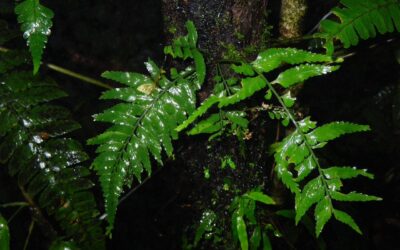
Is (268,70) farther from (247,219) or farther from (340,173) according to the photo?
(247,219)

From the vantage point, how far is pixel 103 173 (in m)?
1.54

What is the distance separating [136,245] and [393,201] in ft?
6.23

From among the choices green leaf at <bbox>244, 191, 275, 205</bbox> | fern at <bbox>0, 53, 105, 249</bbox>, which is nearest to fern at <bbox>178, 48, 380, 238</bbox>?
green leaf at <bbox>244, 191, 275, 205</bbox>

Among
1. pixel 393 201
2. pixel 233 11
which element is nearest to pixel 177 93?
pixel 233 11

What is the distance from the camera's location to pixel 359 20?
1.59m

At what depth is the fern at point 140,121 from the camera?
1.55 m

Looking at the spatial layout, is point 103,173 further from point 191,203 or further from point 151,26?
point 151,26

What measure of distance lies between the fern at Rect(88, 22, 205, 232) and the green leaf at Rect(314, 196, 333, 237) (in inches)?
24.6

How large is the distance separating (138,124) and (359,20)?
1008 mm

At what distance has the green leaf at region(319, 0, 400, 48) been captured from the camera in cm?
158

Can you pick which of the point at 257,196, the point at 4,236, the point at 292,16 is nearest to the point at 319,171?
the point at 257,196

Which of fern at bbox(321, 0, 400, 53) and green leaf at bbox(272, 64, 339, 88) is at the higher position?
fern at bbox(321, 0, 400, 53)

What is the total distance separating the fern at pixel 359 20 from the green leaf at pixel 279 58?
4.7 inches

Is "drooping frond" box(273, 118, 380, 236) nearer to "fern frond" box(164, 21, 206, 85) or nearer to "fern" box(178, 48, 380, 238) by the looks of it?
"fern" box(178, 48, 380, 238)
